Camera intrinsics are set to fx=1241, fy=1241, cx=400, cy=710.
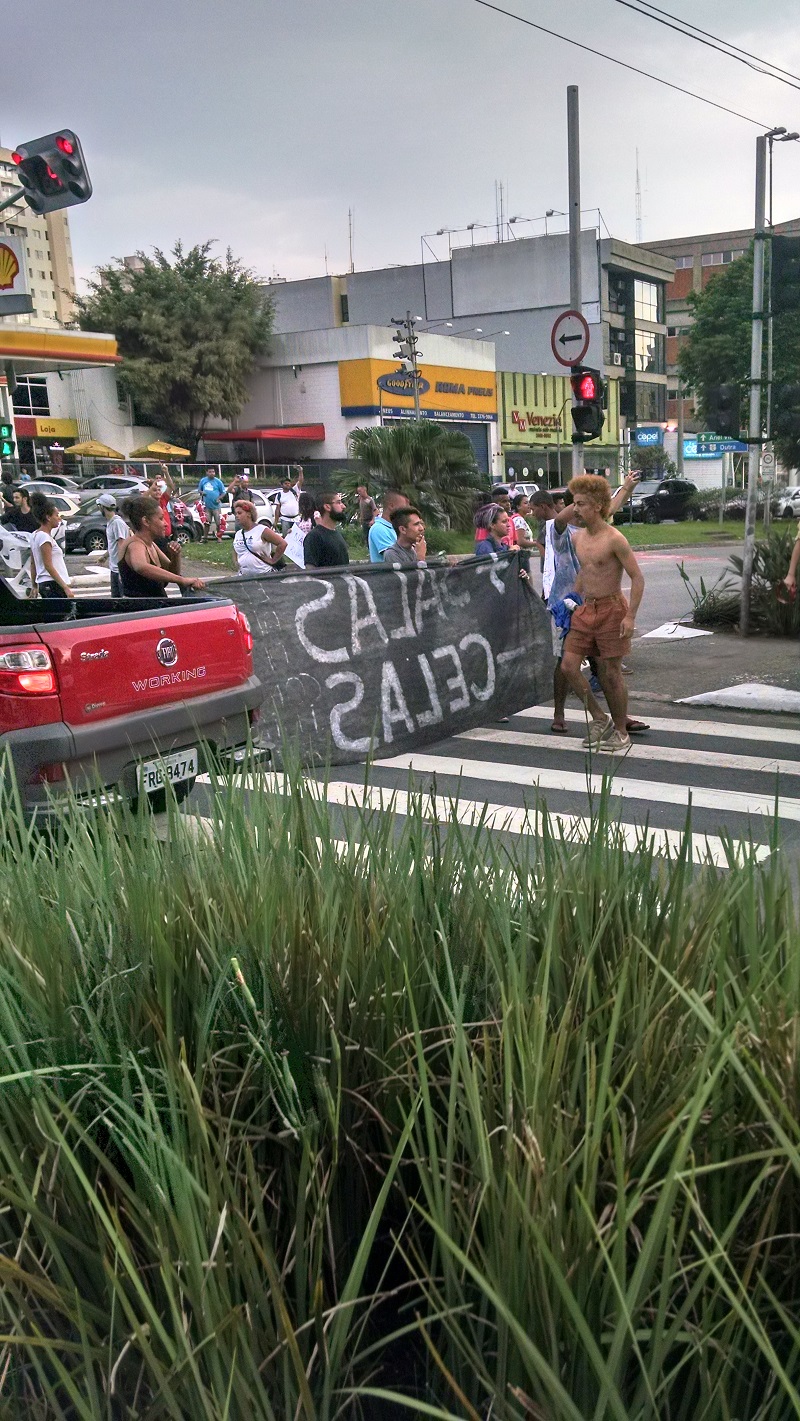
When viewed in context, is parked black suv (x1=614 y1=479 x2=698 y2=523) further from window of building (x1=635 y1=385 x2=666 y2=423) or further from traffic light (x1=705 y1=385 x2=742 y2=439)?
window of building (x1=635 y1=385 x2=666 y2=423)

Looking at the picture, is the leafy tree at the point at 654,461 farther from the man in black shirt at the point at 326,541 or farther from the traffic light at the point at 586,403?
the man in black shirt at the point at 326,541

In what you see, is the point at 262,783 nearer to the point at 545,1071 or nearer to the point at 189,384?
the point at 545,1071

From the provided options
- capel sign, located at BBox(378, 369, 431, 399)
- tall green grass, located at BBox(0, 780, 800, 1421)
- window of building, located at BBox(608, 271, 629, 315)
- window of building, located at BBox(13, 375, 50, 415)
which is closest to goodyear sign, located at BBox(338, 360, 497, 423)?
capel sign, located at BBox(378, 369, 431, 399)

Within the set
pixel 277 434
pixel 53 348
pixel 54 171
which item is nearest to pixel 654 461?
pixel 277 434

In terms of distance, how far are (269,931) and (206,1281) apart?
87 centimetres

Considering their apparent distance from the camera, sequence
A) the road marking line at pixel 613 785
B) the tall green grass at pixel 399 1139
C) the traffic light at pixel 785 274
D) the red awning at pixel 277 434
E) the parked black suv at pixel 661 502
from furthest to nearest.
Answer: the red awning at pixel 277 434 → the parked black suv at pixel 661 502 → the traffic light at pixel 785 274 → the road marking line at pixel 613 785 → the tall green grass at pixel 399 1139

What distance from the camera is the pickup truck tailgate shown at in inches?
221

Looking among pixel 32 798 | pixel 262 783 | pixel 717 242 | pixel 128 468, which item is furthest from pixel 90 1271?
pixel 717 242

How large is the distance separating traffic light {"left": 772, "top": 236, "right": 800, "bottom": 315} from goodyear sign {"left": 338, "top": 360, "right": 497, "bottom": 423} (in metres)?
47.7

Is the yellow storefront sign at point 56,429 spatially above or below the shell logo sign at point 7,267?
below

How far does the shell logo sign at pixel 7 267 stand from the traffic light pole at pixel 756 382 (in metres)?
16.5

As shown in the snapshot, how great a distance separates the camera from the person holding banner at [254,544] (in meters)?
12.6

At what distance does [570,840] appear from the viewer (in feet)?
9.68

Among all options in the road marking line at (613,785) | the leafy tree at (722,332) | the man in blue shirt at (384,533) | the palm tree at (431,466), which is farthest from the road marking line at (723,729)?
the leafy tree at (722,332)
